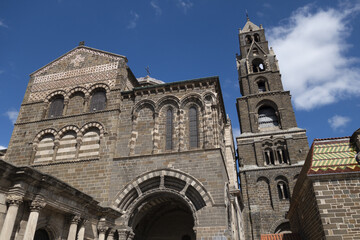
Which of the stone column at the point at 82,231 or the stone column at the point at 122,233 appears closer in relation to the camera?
the stone column at the point at 82,231

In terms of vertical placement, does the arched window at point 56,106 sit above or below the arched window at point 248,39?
below

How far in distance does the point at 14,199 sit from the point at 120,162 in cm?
675

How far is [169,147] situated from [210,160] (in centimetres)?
271

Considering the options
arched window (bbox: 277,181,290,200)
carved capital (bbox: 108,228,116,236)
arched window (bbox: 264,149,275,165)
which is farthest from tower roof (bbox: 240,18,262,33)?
carved capital (bbox: 108,228,116,236)

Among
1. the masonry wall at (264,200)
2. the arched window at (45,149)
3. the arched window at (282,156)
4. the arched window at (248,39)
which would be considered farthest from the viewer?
the arched window at (248,39)

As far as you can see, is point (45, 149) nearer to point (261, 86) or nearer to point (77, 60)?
point (77, 60)

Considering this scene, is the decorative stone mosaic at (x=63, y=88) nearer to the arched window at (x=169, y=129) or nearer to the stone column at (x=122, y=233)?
the arched window at (x=169, y=129)

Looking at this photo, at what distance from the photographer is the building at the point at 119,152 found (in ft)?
43.2

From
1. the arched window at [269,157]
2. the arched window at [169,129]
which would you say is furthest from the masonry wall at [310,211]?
the arched window at [269,157]

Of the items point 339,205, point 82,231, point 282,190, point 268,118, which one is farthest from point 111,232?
point 268,118

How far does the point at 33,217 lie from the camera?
31.7ft

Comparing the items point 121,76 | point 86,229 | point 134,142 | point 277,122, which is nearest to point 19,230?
point 86,229

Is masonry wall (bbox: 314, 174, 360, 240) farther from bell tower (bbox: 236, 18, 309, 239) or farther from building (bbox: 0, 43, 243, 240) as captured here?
bell tower (bbox: 236, 18, 309, 239)

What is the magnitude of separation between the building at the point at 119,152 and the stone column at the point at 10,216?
3.90ft
